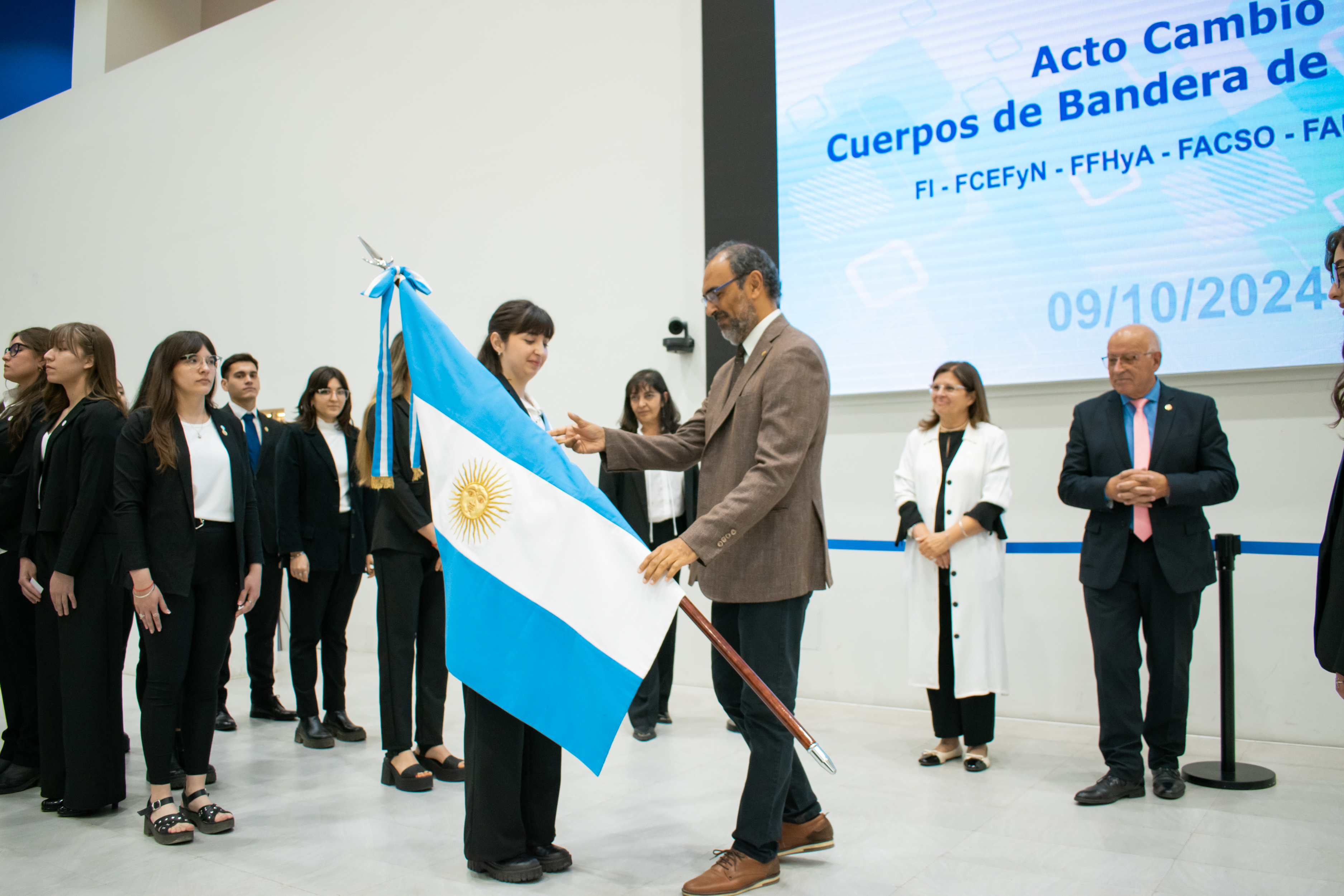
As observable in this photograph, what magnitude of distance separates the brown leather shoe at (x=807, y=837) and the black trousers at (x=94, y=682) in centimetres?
209

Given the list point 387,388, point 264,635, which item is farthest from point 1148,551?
point 264,635

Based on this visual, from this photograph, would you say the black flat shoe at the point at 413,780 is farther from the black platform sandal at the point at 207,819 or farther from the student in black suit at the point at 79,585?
the student in black suit at the point at 79,585

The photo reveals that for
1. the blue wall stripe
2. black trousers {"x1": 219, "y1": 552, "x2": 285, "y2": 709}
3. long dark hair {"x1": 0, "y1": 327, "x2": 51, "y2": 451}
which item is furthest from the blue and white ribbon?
black trousers {"x1": 219, "y1": 552, "x2": 285, "y2": 709}

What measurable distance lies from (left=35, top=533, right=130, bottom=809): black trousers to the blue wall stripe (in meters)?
2.27

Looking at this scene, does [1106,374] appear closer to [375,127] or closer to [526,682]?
[526,682]

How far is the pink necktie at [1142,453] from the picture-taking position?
323 centimetres

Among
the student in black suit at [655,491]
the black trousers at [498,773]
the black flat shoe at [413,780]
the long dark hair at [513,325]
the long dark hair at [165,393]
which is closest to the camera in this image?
the black trousers at [498,773]

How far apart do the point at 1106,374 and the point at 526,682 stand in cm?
306

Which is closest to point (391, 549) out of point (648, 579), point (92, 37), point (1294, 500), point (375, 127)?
point (648, 579)

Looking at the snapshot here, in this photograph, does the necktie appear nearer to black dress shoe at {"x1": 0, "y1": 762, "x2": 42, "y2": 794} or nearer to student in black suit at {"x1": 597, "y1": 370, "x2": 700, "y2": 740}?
black dress shoe at {"x1": 0, "y1": 762, "x2": 42, "y2": 794}

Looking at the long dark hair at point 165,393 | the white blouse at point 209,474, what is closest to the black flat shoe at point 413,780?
the white blouse at point 209,474

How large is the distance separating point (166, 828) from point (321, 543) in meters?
1.62

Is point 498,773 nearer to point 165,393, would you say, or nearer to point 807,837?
point 807,837

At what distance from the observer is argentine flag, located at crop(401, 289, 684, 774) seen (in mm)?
2326
